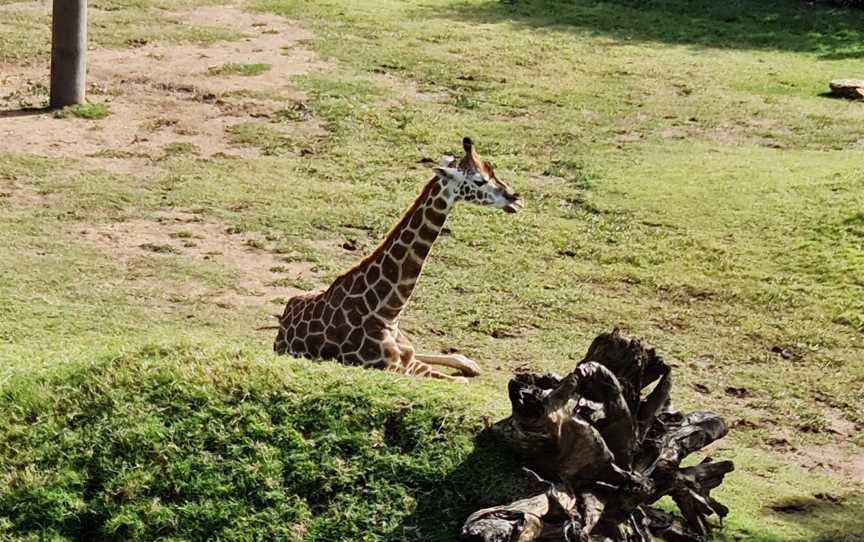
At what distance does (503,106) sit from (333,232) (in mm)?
3759

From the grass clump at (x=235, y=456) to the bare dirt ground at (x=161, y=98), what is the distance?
6005 millimetres

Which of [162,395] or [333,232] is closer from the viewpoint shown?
[162,395]

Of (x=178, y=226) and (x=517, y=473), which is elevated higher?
(x=517, y=473)

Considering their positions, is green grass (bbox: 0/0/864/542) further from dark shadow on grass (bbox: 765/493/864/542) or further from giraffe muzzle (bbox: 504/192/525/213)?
giraffe muzzle (bbox: 504/192/525/213)

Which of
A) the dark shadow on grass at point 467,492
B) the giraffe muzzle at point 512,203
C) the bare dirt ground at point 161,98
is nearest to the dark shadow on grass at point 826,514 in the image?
Answer: the dark shadow on grass at point 467,492

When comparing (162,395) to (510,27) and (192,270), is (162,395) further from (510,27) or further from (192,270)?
(510,27)

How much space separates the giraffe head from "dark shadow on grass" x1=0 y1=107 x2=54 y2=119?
5.74m

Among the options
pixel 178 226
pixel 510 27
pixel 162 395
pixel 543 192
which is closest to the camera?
pixel 162 395

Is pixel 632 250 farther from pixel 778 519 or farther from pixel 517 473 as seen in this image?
pixel 517 473

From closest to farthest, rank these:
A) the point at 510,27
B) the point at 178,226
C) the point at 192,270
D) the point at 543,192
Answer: the point at 192,270 < the point at 178,226 < the point at 543,192 < the point at 510,27

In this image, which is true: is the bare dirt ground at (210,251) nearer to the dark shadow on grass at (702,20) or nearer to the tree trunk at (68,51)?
the tree trunk at (68,51)

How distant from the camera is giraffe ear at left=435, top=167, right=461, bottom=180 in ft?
26.0

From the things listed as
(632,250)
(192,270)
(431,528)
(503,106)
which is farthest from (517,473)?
(503,106)

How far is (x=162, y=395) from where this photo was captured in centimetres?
582
